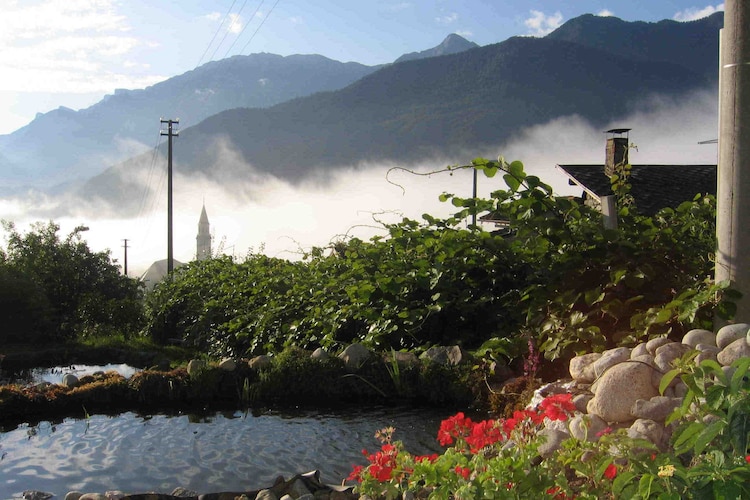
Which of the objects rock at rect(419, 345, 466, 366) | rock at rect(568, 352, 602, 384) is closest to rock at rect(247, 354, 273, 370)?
rock at rect(419, 345, 466, 366)

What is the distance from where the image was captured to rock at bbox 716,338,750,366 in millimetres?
3262

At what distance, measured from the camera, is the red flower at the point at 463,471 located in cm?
227

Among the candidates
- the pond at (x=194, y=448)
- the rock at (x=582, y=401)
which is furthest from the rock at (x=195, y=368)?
the rock at (x=582, y=401)

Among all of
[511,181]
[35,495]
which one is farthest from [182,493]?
[511,181]

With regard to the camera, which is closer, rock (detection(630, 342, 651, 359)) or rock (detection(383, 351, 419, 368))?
rock (detection(630, 342, 651, 359))

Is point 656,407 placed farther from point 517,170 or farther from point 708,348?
point 517,170

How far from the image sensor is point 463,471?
2.28 metres

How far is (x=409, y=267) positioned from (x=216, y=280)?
5.64 metres

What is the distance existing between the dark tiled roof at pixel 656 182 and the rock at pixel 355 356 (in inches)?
456

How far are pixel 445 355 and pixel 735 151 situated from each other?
251cm

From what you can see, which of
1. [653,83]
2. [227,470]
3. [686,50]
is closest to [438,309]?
[227,470]

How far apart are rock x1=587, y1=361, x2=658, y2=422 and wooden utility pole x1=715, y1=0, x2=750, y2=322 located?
3.94ft

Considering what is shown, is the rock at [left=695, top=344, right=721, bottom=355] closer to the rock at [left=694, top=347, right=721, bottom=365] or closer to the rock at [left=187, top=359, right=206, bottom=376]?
the rock at [left=694, top=347, right=721, bottom=365]

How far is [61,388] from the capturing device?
18.0ft
